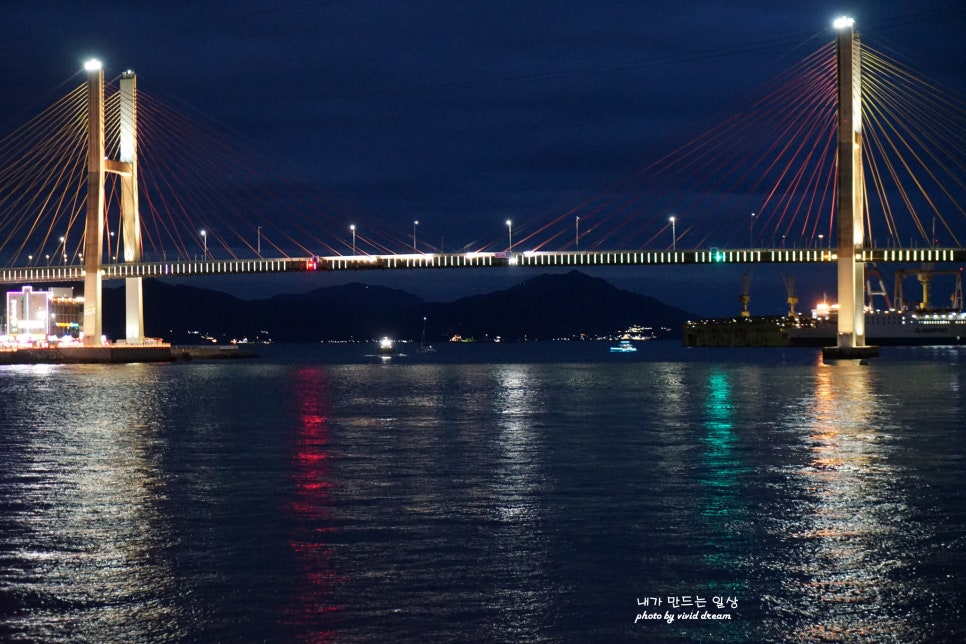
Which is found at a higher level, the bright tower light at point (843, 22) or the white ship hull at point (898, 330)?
the bright tower light at point (843, 22)

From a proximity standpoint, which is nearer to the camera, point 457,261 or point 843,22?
point 843,22

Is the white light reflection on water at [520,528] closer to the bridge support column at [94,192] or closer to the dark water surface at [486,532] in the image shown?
the dark water surface at [486,532]

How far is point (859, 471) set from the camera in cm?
1551

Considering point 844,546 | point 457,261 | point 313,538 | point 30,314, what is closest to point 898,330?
point 457,261

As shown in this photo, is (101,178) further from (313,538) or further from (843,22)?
(313,538)

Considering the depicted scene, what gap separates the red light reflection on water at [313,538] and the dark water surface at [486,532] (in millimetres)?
32

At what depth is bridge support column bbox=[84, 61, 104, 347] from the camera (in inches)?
2381

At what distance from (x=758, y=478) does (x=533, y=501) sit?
375 cm

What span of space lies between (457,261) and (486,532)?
57671 mm

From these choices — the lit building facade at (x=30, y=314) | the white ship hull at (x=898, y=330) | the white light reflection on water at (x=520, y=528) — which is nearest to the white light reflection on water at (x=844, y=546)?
Answer: the white light reflection on water at (x=520, y=528)

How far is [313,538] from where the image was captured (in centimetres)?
1051

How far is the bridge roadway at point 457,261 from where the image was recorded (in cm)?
6412

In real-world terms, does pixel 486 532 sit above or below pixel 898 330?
below

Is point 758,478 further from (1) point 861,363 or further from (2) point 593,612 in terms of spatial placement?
(1) point 861,363
